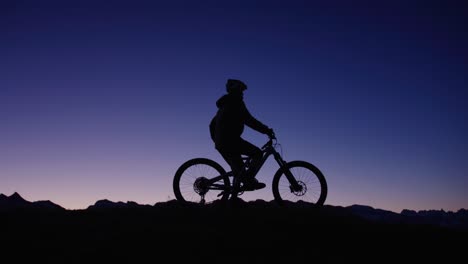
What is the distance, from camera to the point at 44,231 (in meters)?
7.06

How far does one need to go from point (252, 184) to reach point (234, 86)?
244cm

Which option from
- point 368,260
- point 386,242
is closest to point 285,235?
point 368,260

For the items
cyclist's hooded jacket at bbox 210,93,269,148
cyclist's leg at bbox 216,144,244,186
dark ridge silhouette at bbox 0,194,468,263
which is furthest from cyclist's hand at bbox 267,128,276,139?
dark ridge silhouette at bbox 0,194,468,263

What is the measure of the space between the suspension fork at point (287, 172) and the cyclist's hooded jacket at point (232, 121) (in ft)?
2.31

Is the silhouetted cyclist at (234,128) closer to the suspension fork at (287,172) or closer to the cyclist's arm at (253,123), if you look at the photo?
the cyclist's arm at (253,123)

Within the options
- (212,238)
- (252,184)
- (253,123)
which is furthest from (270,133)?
(212,238)

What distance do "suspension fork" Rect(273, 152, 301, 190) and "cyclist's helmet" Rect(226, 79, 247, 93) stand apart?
6.12ft

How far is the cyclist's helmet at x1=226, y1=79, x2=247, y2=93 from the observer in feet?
31.2

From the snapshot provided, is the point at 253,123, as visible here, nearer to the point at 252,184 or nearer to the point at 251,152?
the point at 251,152

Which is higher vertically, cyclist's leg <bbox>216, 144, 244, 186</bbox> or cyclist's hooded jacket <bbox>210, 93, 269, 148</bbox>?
cyclist's hooded jacket <bbox>210, 93, 269, 148</bbox>

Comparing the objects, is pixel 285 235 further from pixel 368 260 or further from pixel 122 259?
pixel 122 259

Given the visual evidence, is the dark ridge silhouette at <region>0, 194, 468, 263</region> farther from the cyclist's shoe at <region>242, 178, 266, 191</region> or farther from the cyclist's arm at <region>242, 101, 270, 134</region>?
the cyclist's arm at <region>242, 101, 270, 134</region>

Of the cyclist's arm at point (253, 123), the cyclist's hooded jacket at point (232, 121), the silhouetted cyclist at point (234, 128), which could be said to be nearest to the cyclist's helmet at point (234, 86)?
the silhouetted cyclist at point (234, 128)

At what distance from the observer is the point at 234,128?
945 centimetres
